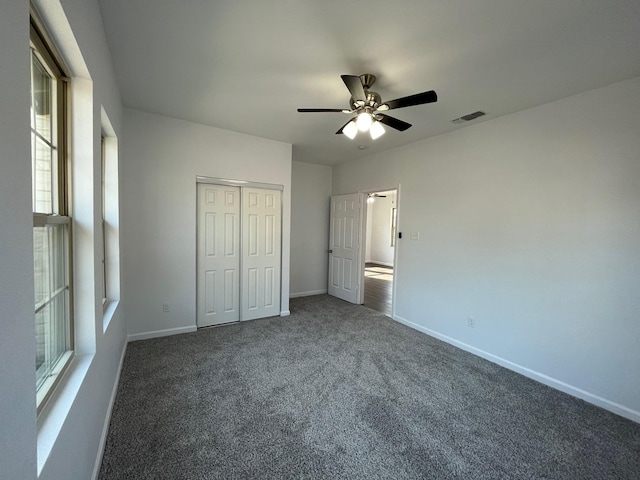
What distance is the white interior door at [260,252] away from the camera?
3.92 meters

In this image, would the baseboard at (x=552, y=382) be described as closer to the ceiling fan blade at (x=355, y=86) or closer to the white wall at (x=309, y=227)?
the white wall at (x=309, y=227)

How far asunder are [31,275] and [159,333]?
301 cm

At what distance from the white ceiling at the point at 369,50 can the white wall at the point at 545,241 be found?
37cm

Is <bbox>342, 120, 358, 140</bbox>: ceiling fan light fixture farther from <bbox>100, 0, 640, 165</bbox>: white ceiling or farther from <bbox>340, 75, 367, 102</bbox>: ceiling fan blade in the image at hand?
<bbox>100, 0, 640, 165</bbox>: white ceiling

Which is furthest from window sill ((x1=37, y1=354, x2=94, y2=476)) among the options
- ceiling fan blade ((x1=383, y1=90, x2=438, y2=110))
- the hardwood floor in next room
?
the hardwood floor in next room

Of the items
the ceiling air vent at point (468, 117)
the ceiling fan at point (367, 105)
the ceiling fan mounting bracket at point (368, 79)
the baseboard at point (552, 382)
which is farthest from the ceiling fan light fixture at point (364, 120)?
the baseboard at point (552, 382)

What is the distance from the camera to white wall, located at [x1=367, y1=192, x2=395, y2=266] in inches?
378

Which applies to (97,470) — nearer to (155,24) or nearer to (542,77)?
(155,24)

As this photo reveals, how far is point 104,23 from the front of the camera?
1747 mm

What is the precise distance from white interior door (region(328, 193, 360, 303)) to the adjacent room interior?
98cm

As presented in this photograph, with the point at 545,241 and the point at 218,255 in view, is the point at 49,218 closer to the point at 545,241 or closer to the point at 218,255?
the point at 218,255

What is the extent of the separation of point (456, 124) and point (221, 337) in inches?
151

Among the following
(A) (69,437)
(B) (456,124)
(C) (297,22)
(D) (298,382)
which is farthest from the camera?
(B) (456,124)

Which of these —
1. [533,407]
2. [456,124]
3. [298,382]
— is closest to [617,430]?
[533,407]
